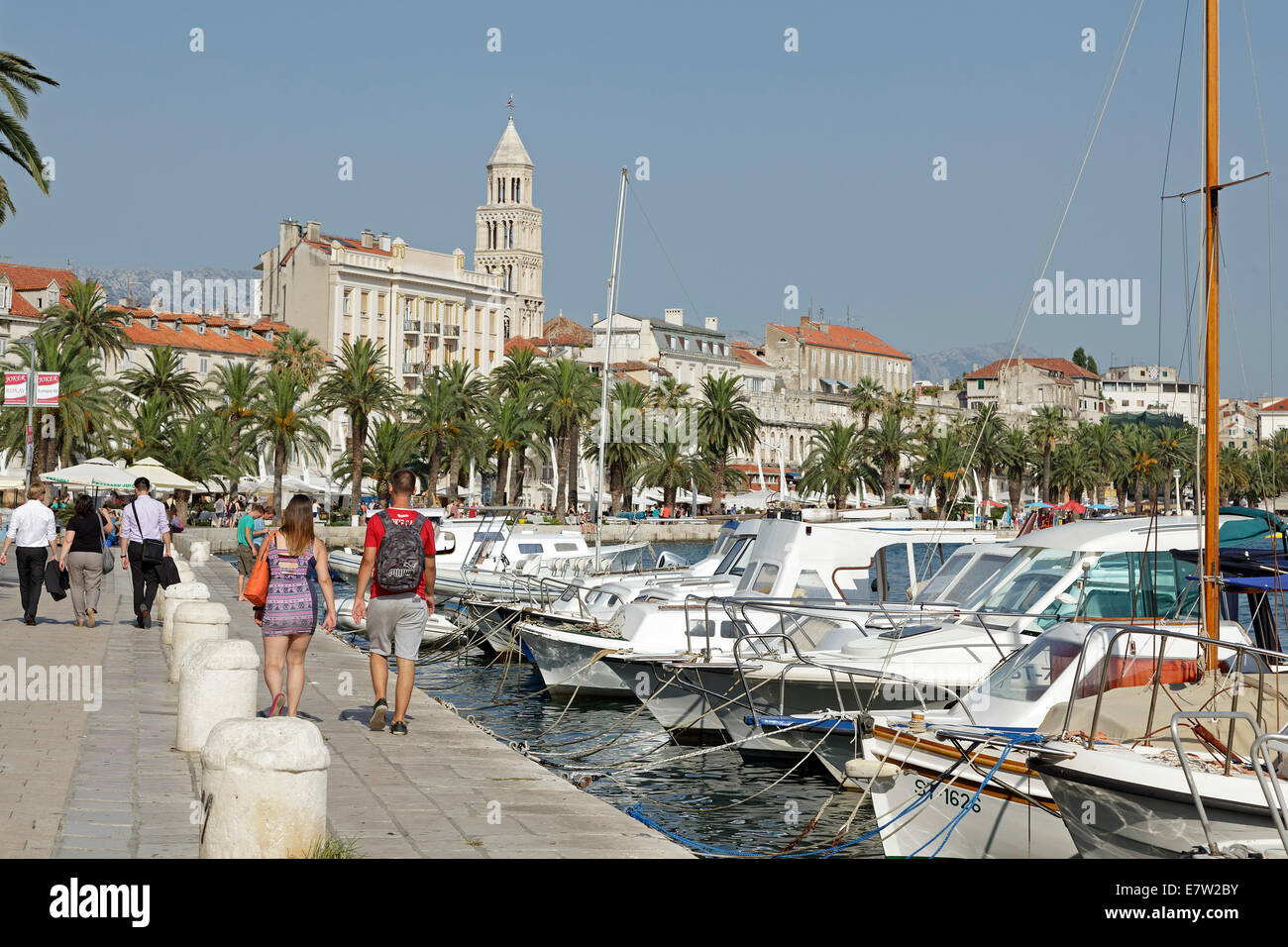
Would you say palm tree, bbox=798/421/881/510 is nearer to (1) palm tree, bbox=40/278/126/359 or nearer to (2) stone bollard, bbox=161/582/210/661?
(1) palm tree, bbox=40/278/126/359

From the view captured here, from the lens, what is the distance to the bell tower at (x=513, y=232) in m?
168

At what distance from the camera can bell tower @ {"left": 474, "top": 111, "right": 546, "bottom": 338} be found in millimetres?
168125

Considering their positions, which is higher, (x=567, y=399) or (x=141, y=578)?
(x=567, y=399)

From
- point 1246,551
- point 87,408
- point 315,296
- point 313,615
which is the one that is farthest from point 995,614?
point 315,296

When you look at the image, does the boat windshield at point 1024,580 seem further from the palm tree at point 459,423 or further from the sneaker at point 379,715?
the palm tree at point 459,423

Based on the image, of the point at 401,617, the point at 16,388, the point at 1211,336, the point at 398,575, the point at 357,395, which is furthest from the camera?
the point at 357,395

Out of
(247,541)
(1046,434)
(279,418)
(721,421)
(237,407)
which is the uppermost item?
(1046,434)

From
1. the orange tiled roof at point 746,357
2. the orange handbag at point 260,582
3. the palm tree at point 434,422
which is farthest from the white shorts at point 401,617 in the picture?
the orange tiled roof at point 746,357

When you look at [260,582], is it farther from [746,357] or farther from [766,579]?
[746,357]

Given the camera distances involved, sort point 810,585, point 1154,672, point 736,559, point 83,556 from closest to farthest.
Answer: point 1154,672 < point 83,556 < point 810,585 < point 736,559

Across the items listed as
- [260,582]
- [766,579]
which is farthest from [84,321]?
[260,582]

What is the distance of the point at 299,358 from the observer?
95062 mm

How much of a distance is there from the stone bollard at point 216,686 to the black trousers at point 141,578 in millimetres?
10692

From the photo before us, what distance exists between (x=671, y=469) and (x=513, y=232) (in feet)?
275
